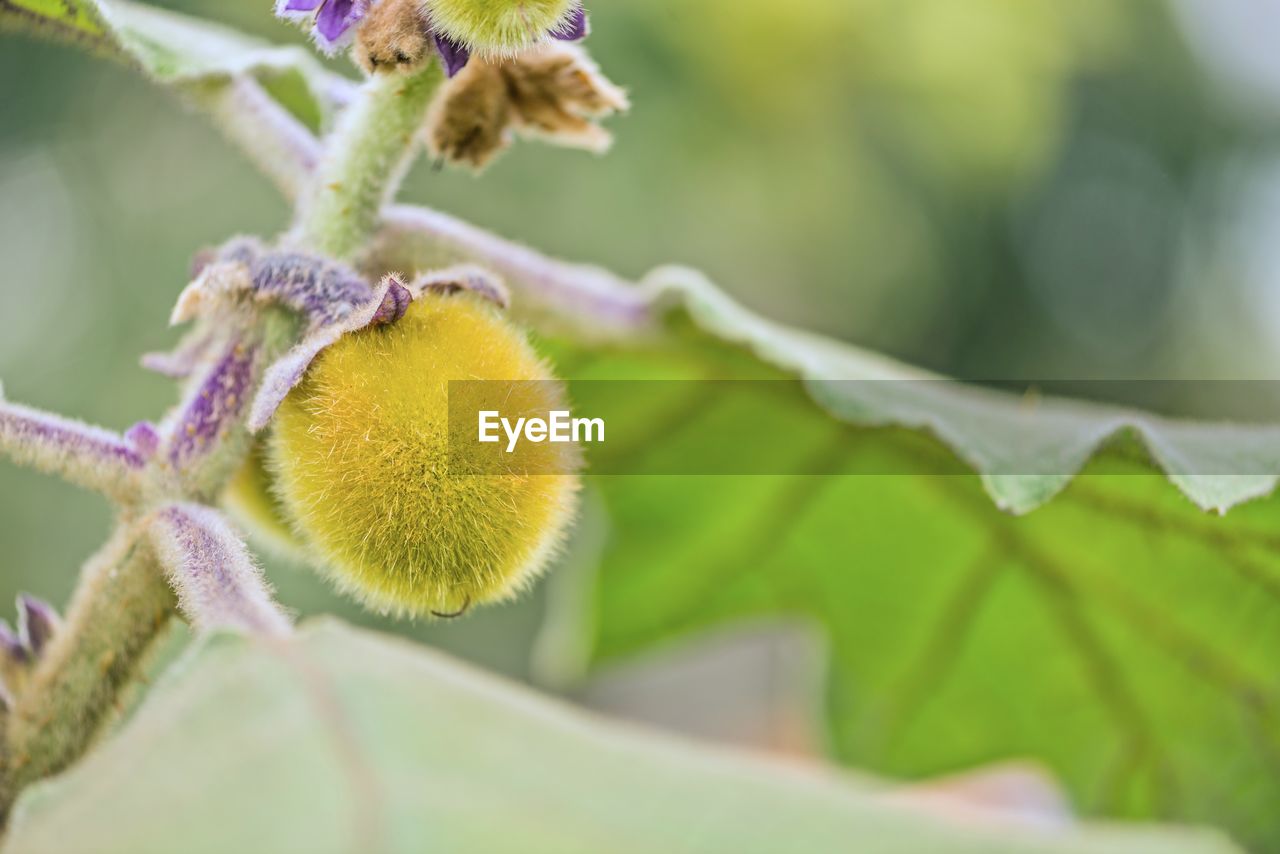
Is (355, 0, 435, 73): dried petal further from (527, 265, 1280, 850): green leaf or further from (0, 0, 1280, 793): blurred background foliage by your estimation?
(0, 0, 1280, 793): blurred background foliage

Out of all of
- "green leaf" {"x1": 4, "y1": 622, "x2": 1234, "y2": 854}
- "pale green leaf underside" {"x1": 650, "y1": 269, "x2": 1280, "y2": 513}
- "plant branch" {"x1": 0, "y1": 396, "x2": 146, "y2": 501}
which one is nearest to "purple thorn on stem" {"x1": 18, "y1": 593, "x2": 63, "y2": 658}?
"plant branch" {"x1": 0, "y1": 396, "x2": 146, "y2": 501}

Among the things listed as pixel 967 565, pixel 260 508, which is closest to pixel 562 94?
pixel 260 508

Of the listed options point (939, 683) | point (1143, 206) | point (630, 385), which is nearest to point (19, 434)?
point (630, 385)

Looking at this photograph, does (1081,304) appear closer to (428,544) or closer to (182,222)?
(182,222)

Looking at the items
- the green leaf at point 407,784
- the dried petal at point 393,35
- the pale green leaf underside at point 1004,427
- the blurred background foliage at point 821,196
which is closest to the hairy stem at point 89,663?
the green leaf at point 407,784

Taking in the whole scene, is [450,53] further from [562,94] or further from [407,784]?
[407,784]

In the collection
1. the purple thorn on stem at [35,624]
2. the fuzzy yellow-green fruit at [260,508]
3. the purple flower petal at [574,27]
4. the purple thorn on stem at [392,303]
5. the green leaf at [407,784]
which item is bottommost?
the green leaf at [407,784]

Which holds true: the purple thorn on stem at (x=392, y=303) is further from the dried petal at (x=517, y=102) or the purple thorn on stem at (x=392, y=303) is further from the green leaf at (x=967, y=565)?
Answer: the green leaf at (x=967, y=565)
